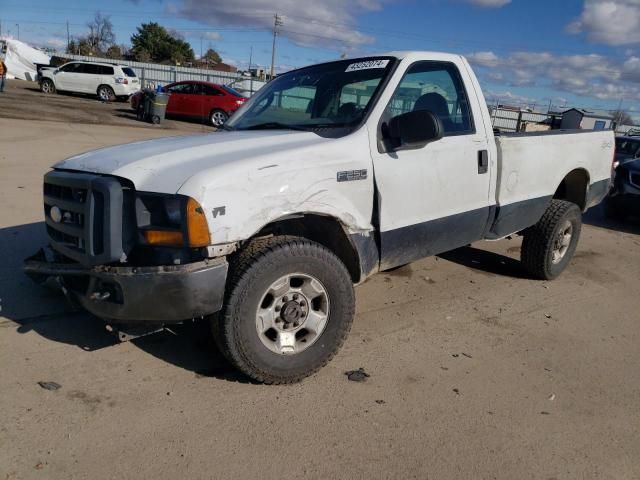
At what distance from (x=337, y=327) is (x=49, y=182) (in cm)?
198

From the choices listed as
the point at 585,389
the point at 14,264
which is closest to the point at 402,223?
the point at 585,389

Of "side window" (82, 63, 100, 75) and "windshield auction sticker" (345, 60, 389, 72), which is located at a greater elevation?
"side window" (82, 63, 100, 75)

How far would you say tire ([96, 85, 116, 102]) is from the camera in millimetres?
26078

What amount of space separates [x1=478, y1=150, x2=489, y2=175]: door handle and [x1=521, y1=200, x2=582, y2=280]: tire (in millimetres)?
1321

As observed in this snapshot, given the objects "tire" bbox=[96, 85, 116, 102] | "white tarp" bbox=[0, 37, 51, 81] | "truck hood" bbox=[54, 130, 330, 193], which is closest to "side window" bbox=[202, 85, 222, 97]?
"tire" bbox=[96, 85, 116, 102]

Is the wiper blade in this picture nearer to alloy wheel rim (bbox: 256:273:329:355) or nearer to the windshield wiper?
the windshield wiper

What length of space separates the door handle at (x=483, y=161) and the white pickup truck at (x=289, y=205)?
2 cm

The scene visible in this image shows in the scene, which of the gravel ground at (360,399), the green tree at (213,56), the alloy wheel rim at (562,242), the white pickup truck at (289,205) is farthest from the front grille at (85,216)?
the green tree at (213,56)

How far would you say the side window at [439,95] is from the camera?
12.2 feet

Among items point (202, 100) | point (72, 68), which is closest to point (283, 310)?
point (202, 100)

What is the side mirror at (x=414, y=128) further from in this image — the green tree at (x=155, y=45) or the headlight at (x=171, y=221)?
the green tree at (x=155, y=45)

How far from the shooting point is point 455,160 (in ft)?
12.7

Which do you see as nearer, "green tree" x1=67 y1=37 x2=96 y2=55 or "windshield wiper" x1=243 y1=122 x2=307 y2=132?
"windshield wiper" x1=243 y1=122 x2=307 y2=132

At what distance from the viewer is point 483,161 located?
4.10m
